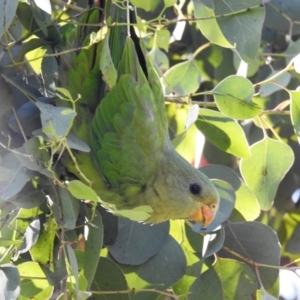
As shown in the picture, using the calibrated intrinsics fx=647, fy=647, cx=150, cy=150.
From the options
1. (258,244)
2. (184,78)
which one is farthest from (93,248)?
(184,78)

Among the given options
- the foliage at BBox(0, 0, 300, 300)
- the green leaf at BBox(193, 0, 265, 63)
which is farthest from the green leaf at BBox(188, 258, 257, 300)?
the green leaf at BBox(193, 0, 265, 63)

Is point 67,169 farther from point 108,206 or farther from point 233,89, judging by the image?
point 233,89

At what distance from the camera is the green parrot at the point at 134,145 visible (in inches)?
62.7

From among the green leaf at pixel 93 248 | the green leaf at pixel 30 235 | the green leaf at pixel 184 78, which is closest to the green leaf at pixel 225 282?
the green leaf at pixel 93 248

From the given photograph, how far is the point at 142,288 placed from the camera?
150 centimetres

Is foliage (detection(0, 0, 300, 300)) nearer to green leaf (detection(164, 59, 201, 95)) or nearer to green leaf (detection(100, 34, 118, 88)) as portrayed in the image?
green leaf (detection(100, 34, 118, 88))

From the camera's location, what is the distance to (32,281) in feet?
4.78

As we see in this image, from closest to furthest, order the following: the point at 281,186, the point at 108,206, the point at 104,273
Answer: the point at 108,206, the point at 104,273, the point at 281,186

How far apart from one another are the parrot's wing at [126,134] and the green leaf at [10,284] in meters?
0.41

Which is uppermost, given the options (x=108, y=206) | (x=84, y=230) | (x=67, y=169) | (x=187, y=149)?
(x=108, y=206)

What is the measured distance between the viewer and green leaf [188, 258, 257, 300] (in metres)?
1.47

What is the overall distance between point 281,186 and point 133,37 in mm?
925

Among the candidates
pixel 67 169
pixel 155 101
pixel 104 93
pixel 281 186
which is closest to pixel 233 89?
pixel 155 101

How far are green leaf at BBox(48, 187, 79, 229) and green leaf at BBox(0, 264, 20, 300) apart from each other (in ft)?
0.46
